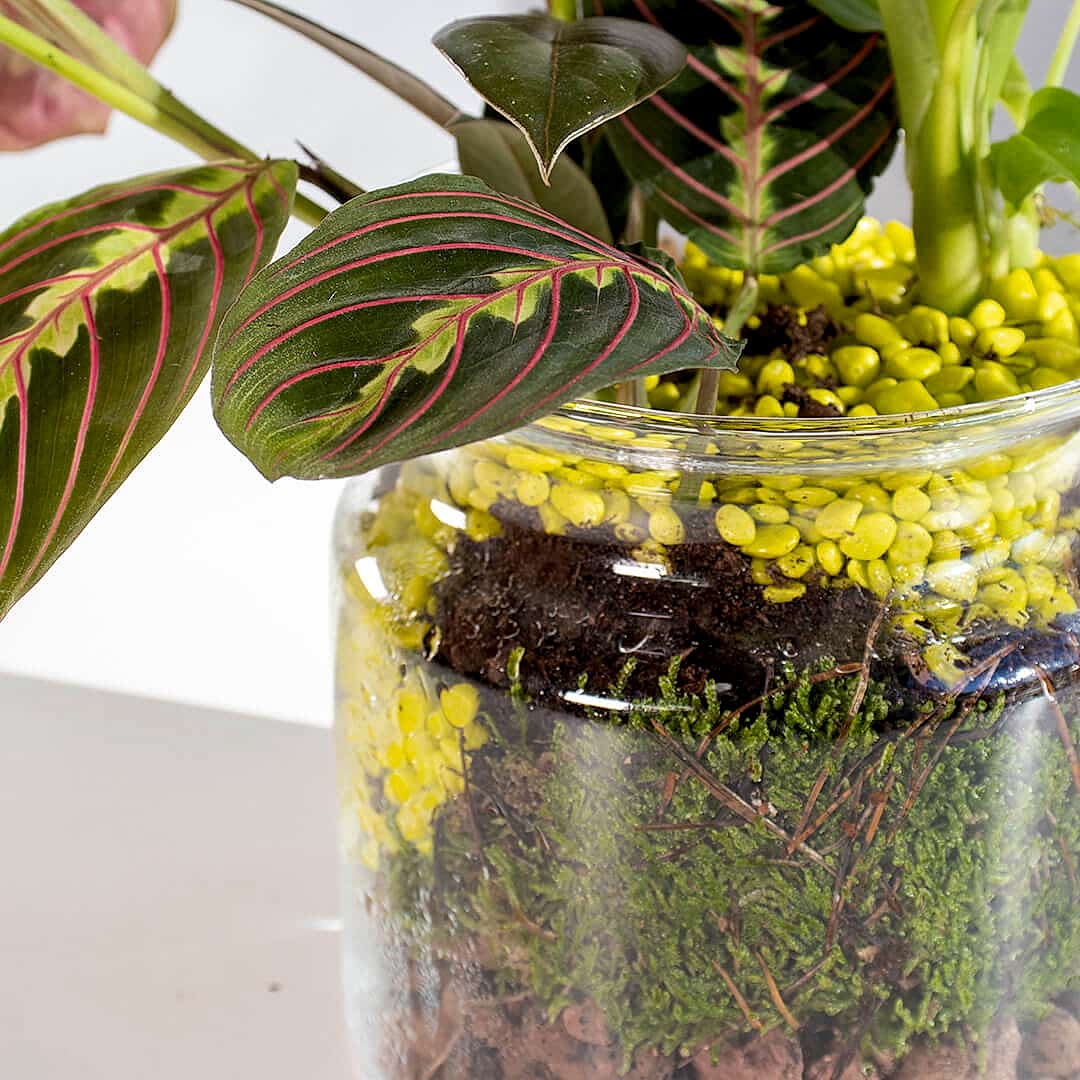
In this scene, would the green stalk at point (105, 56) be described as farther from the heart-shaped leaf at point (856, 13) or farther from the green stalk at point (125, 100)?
the heart-shaped leaf at point (856, 13)

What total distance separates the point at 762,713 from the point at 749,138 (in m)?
0.22

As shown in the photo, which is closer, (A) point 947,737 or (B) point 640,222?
(A) point 947,737

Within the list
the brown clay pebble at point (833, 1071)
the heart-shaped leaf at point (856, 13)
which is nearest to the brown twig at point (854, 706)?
Answer: the brown clay pebble at point (833, 1071)

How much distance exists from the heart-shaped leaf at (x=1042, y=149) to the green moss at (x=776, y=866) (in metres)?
0.18

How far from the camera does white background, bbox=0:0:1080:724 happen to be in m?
1.01

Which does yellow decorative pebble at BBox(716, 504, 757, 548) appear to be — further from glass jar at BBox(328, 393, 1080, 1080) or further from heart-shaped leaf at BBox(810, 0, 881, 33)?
heart-shaped leaf at BBox(810, 0, 881, 33)

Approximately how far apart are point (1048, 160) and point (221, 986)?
0.56 m

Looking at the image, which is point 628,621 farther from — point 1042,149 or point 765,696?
point 1042,149

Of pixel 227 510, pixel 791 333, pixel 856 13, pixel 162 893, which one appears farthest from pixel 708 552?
pixel 227 510

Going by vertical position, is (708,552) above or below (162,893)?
above

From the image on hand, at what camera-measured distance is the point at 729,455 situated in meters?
0.45

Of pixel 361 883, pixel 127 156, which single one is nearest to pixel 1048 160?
pixel 361 883

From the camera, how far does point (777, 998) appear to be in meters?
0.51

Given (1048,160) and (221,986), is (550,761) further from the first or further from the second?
(221,986)
